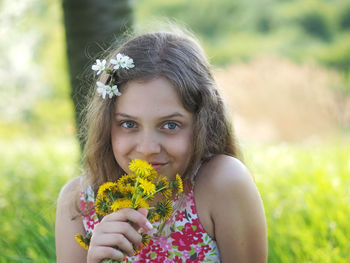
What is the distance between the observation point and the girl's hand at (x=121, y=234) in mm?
1485

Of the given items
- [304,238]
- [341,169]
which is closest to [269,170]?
[341,169]

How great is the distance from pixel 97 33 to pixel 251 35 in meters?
11.7

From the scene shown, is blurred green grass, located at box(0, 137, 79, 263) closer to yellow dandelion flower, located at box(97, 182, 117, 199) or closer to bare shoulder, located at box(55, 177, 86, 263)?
bare shoulder, located at box(55, 177, 86, 263)

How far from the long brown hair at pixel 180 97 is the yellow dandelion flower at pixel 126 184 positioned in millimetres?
396

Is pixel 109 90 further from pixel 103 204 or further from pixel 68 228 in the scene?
pixel 68 228

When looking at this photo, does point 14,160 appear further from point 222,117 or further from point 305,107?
point 305,107

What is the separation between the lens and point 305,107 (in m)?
9.52

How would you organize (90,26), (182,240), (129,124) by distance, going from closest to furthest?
(129,124), (182,240), (90,26)

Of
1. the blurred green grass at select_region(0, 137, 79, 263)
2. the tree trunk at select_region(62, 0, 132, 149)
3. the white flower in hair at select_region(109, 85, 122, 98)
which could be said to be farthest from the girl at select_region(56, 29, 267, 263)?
the tree trunk at select_region(62, 0, 132, 149)

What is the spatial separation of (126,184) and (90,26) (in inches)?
68.7

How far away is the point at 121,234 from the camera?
4.91 ft

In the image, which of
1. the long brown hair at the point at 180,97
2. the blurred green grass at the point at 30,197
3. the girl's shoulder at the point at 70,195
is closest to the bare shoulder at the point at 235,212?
the long brown hair at the point at 180,97

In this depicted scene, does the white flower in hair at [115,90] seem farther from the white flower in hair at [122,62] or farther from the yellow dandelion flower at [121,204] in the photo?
the yellow dandelion flower at [121,204]

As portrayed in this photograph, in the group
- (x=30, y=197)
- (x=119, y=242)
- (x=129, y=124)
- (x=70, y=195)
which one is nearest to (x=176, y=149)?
(x=129, y=124)
